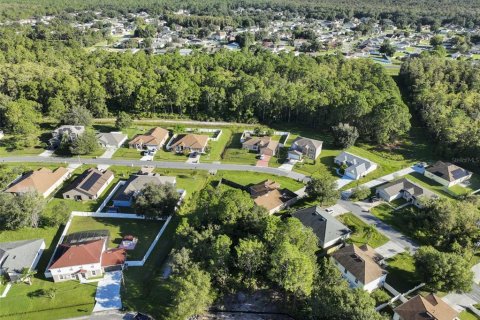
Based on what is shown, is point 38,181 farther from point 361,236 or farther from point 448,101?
point 448,101

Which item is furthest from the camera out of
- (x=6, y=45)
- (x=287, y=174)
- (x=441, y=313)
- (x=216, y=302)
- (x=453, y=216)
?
(x=6, y=45)

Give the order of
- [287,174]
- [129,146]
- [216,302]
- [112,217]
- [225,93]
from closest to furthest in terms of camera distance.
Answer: [216,302], [112,217], [287,174], [129,146], [225,93]

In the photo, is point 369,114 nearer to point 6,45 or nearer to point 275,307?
point 275,307

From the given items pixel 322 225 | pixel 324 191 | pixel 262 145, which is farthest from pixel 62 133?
pixel 322 225

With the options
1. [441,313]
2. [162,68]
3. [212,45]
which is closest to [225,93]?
[162,68]

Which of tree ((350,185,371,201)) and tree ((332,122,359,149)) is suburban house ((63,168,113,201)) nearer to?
tree ((350,185,371,201))

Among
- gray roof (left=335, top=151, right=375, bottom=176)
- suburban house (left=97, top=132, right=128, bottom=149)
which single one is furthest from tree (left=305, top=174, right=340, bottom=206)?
suburban house (left=97, top=132, right=128, bottom=149)

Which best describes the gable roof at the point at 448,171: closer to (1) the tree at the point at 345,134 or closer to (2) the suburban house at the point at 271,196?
(1) the tree at the point at 345,134

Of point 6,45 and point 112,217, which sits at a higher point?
point 6,45
